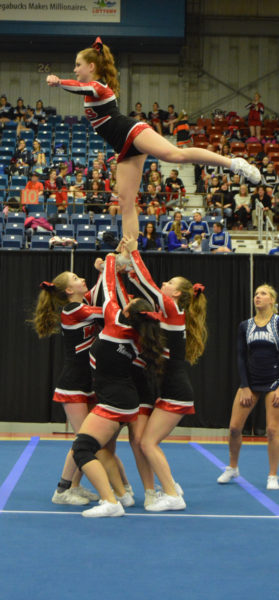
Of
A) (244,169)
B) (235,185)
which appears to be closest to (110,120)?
(244,169)

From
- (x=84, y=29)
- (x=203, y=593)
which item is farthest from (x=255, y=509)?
(x=84, y=29)

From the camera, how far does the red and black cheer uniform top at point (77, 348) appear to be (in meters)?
4.70

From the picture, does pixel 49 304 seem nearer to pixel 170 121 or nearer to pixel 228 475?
pixel 228 475

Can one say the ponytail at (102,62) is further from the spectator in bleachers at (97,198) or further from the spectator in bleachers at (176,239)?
the spectator in bleachers at (97,198)

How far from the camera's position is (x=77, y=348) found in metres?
4.80

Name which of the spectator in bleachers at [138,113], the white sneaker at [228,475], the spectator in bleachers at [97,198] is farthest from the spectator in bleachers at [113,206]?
the white sneaker at [228,475]

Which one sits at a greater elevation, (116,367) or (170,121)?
(170,121)

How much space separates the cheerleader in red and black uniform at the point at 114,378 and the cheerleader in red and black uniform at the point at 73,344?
0.38 meters

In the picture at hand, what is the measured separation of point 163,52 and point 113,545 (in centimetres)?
1811

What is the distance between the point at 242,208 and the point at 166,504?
30.2ft

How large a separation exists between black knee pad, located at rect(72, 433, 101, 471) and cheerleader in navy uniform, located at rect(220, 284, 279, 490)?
170 centimetres

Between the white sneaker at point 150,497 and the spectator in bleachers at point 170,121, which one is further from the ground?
the spectator in bleachers at point 170,121

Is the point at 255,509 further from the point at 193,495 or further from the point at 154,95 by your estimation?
the point at 154,95

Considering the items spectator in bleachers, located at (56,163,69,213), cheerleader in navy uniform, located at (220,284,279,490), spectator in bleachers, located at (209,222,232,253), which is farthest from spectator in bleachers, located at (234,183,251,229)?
cheerleader in navy uniform, located at (220,284,279,490)
